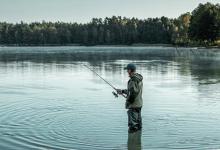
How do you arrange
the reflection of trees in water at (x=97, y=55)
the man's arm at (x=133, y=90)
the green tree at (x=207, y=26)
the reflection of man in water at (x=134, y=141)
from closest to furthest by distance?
the reflection of man in water at (x=134, y=141)
the man's arm at (x=133, y=90)
the reflection of trees in water at (x=97, y=55)
the green tree at (x=207, y=26)

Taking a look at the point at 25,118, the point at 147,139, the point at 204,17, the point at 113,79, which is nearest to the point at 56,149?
the point at 147,139

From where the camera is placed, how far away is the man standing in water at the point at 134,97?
46.8 feet

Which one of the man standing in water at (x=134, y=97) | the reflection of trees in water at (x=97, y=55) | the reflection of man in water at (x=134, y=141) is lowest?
the reflection of trees in water at (x=97, y=55)

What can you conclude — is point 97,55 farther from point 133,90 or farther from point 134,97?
point 133,90

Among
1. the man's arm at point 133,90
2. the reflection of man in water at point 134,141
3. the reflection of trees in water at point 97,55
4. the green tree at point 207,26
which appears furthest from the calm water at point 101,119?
the green tree at point 207,26

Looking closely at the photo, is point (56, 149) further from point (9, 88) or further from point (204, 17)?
point (204, 17)

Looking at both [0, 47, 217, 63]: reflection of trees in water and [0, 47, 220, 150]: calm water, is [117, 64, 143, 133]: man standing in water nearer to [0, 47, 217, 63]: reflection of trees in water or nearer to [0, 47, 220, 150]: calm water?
[0, 47, 220, 150]: calm water

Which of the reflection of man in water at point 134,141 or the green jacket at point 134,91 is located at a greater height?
the green jacket at point 134,91

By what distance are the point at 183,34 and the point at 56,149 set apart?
181 meters

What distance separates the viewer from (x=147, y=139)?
1399 cm

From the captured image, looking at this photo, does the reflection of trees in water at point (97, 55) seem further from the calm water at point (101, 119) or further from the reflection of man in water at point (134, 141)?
the reflection of man in water at point (134, 141)

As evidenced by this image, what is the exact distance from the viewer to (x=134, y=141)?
13.8m

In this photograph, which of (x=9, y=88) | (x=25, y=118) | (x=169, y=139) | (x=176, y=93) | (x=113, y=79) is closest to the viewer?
(x=169, y=139)

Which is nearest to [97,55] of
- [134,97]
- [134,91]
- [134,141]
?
[134,97]
